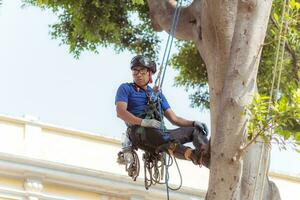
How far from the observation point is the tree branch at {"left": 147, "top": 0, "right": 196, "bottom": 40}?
9.08 metres

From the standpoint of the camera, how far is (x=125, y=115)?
814 centimetres

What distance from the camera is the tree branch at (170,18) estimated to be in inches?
357

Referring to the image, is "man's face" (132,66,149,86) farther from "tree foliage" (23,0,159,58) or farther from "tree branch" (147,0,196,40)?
Result: "tree foliage" (23,0,159,58)

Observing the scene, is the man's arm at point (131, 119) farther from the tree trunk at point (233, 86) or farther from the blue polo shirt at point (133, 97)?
the tree trunk at point (233, 86)

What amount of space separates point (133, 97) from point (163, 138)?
1.86ft

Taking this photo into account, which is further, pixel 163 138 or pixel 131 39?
pixel 131 39

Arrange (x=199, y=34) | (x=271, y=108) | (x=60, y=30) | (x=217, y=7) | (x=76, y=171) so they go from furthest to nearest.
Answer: (x=76, y=171) → (x=60, y=30) → (x=199, y=34) → (x=217, y=7) → (x=271, y=108)

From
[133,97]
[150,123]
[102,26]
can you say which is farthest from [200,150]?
[102,26]

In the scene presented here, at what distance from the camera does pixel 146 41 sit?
13742mm

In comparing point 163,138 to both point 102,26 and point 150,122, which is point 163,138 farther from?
point 102,26

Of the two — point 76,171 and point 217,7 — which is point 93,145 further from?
point 217,7

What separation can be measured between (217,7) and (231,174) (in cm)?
154

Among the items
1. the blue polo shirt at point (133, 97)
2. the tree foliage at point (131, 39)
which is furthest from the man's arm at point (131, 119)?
the tree foliage at point (131, 39)

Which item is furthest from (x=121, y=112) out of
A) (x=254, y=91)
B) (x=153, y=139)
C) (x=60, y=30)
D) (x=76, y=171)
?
(x=76, y=171)
